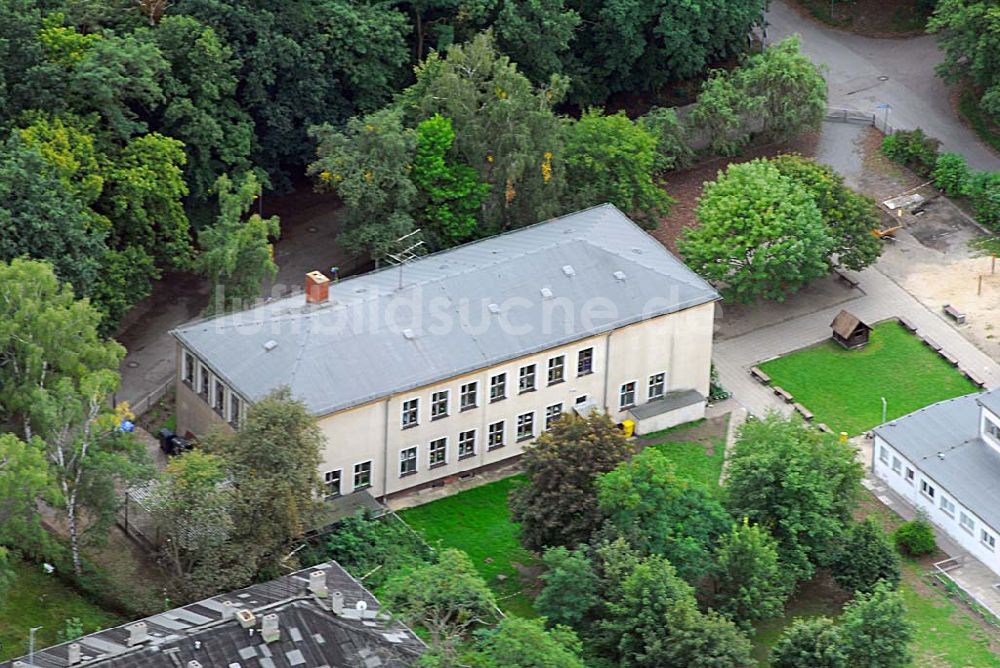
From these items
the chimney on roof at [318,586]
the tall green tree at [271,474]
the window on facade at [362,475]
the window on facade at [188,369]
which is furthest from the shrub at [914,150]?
the chimney on roof at [318,586]

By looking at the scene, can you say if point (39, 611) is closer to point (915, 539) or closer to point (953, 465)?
point (915, 539)

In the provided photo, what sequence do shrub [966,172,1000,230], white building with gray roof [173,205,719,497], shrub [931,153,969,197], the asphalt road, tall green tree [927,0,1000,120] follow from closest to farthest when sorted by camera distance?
white building with gray roof [173,205,719,497]
shrub [966,172,1000,230]
shrub [931,153,969,197]
tall green tree [927,0,1000,120]
the asphalt road

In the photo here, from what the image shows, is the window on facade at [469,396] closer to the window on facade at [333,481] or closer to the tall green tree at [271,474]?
the window on facade at [333,481]

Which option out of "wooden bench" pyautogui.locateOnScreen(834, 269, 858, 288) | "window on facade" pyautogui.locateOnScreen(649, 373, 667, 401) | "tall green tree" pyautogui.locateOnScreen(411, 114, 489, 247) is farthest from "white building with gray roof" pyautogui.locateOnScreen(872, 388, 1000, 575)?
"tall green tree" pyautogui.locateOnScreen(411, 114, 489, 247)

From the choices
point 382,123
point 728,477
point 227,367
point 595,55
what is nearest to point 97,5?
point 382,123

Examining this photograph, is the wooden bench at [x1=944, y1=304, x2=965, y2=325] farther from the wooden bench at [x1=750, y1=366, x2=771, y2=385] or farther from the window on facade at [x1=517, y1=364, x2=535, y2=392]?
the window on facade at [x1=517, y1=364, x2=535, y2=392]

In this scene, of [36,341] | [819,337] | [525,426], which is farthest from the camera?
[819,337]

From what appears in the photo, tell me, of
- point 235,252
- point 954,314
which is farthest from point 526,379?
point 954,314
